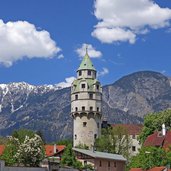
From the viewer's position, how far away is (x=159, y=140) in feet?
334

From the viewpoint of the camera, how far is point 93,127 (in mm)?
128250

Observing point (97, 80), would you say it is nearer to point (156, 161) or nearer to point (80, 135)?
point (80, 135)

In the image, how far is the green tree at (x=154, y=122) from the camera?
113500 millimetres

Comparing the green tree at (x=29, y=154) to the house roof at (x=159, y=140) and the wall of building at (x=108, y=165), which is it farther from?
the house roof at (x=159, y=140)

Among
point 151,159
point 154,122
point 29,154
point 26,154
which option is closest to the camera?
point 26,154

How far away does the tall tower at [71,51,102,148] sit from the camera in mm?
127812

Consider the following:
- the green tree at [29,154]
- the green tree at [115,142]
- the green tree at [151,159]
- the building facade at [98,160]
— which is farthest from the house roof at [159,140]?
the green tree at [29,154]

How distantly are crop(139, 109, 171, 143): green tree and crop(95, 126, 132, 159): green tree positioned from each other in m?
4.92

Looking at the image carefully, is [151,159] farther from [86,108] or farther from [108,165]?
[86,108]

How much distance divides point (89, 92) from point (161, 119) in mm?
24270

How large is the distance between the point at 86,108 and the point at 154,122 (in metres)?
21.3

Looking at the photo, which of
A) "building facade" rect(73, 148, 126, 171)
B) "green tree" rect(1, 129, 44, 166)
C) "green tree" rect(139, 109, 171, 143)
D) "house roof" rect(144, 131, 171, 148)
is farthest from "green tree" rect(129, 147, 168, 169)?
"green tree" rect(139, 109, 171, 143)

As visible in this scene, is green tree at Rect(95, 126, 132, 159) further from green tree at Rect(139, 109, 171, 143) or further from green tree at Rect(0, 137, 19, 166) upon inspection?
green tree at Rect(0, 137, 19, 166)

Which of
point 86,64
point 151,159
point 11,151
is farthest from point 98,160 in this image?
point 86,64
